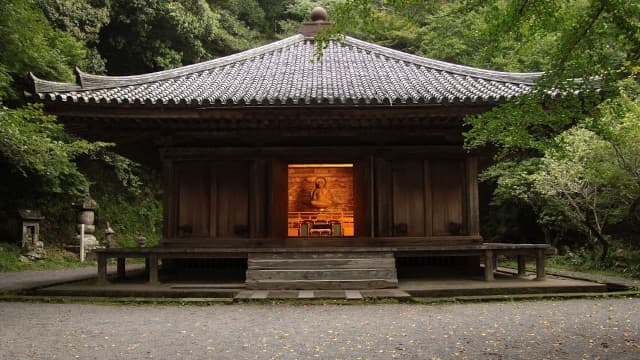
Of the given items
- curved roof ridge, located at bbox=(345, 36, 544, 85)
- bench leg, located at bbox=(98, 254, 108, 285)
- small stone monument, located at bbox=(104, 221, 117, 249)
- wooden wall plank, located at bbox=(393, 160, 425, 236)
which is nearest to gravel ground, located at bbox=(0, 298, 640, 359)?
bench leg, located at bbox=(98, 254, 108, 285)

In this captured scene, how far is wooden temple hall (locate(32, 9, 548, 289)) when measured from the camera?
9.66m

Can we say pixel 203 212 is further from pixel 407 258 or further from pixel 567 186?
pixel 567 186

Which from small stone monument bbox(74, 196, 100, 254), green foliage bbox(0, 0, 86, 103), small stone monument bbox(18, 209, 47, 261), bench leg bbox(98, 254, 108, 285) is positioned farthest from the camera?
small stone monument bbox(74, 196, 100, 254)

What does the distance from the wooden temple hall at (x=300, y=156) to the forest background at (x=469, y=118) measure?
137 cm

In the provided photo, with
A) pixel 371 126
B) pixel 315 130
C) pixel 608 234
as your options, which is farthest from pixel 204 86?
pixel 608 234

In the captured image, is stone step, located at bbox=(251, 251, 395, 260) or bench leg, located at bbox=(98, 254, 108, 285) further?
bench leg, located at bbox=(98, 254, 108, 285)

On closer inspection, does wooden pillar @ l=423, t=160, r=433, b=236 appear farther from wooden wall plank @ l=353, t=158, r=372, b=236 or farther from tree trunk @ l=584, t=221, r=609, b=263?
tree trunk @ l=584, t=221, r=609, b=263

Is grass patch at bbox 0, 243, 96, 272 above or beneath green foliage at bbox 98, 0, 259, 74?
beneath

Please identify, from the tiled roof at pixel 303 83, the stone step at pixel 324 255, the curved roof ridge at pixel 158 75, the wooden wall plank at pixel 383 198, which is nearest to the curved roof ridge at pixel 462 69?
the tiled roof at pixel 303 83

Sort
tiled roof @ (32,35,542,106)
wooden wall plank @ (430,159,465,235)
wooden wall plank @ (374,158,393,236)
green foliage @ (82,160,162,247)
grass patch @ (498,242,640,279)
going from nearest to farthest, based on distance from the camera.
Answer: tiled roof @ (32,35,542,106), wooden wall plank @ (374,158,393,236), wooden wall plank @ (430,159,465,235), grass patch @ (498,242,640,279), green foliage @ (82,160,162,247)

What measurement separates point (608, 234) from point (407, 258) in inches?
438

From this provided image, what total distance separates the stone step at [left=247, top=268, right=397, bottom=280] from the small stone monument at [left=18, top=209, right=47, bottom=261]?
1274cm

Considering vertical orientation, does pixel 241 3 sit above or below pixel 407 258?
above

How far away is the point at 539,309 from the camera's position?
7852 mm
